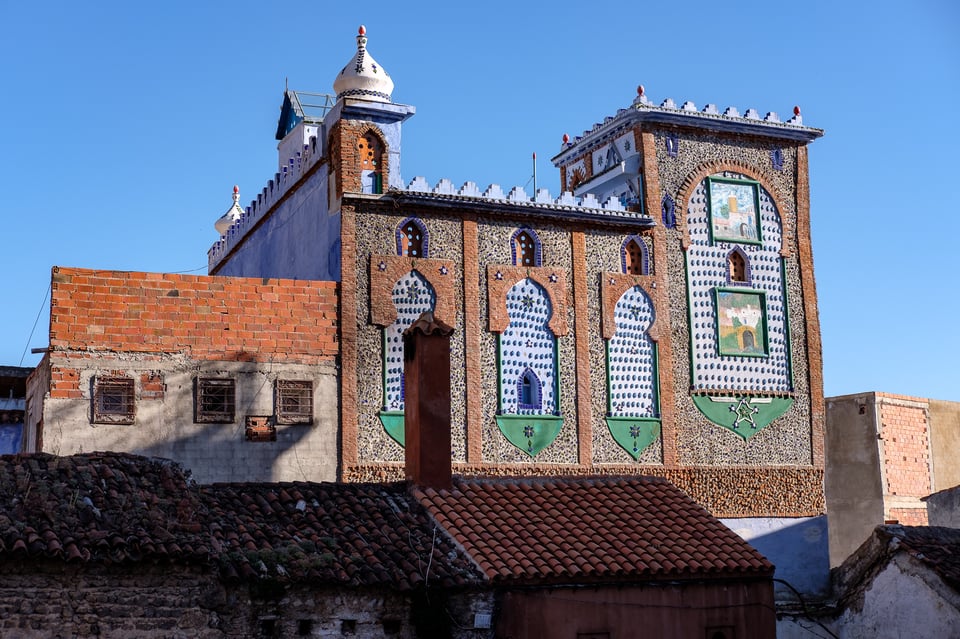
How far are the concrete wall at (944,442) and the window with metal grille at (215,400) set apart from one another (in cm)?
1515

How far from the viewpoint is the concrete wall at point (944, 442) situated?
25.5 metres

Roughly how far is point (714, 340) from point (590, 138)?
4001 mm

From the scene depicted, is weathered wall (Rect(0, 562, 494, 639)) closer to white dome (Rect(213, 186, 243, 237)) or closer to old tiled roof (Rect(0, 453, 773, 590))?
old tiled roof (Rect(0, 453, 773, 590))

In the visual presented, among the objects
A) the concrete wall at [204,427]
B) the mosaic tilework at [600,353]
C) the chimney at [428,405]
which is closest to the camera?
the chimney at [428,405]

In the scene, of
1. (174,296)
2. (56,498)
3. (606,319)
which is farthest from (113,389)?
(606,319)

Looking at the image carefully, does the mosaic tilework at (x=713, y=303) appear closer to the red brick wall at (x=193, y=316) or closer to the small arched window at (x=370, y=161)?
the small arched window at (x=370, y=161)

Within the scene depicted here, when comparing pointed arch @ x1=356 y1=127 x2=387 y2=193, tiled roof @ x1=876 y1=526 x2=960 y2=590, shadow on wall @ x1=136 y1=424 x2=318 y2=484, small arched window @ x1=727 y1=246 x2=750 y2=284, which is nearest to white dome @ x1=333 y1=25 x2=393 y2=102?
pointed arch @ x1=356 y1=127 x2=387 y2=193

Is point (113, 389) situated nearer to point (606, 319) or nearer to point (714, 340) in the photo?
point (606, 319)

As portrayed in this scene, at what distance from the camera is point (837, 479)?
25203 millimetres

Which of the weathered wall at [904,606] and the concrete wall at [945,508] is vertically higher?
the concrete wall at [945,508]

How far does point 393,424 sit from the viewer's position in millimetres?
17375

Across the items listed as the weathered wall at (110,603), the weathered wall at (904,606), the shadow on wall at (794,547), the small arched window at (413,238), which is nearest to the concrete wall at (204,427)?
the small arched window at (413,238)

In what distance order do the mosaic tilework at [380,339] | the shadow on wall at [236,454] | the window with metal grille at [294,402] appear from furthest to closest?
the mosaic tilework at [380,339], the window with metal grille at [294,402], the shadow on wall at [236,454]

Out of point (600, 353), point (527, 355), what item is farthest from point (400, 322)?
point (600, 353)
